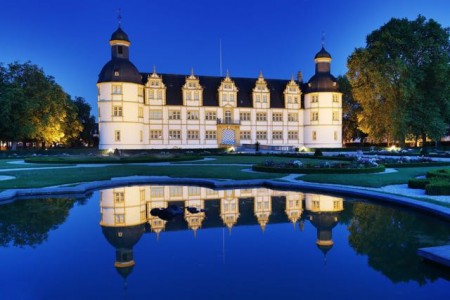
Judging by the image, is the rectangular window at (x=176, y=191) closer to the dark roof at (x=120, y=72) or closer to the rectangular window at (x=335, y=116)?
the dark roof at (x=120, y=72)

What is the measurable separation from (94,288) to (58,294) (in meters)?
0.53

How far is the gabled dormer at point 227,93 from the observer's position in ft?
192

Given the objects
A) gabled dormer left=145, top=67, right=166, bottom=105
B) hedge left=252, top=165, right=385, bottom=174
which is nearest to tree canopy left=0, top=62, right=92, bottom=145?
gabled dormer left=145, top=67, right=166, bottom=105

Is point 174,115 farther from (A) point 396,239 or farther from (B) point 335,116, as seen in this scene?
(A) point 396,239

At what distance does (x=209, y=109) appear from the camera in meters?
58.3

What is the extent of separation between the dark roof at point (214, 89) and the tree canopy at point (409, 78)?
18709 millimetres

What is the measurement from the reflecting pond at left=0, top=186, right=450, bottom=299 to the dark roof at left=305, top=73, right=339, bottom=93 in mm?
47453

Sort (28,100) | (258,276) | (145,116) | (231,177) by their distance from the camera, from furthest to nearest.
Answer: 1. (145,116)
2. (28,100)
3. (231,177)
4. (258,276)

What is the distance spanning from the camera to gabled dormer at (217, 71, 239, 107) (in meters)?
58.4

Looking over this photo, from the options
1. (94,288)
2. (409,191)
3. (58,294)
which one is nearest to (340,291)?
(94,288)

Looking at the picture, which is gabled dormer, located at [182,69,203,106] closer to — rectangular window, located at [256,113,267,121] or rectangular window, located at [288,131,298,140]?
rectangular window, located at [256,113,267,121]

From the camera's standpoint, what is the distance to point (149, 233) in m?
9.66

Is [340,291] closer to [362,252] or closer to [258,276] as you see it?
[258,276]

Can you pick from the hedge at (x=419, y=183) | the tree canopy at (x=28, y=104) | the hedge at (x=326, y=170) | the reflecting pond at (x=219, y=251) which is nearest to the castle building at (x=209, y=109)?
the tree canopy at (x=28, y=104)
